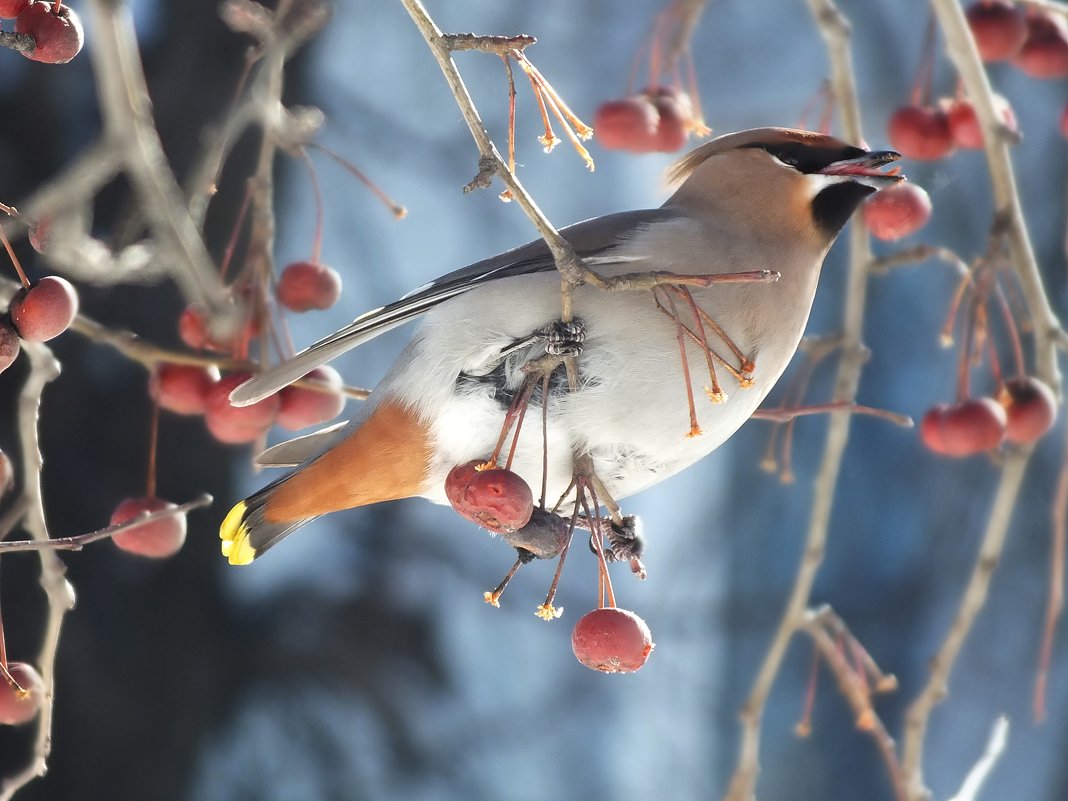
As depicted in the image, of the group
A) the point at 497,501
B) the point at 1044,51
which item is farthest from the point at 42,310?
the point at 1044,51

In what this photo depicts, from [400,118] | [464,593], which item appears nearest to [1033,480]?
[464,593]

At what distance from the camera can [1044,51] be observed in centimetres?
358

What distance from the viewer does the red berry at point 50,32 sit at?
2.30 meters

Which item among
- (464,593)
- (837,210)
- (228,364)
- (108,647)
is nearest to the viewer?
(228,364)

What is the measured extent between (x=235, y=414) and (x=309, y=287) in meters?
0.36

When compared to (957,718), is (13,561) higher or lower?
lower

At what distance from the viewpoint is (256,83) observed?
2873 millimetres

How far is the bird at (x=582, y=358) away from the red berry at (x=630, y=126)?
1.11 feet

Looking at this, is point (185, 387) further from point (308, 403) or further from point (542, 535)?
point (542, 535)

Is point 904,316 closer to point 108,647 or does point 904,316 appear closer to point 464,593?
point 464,593

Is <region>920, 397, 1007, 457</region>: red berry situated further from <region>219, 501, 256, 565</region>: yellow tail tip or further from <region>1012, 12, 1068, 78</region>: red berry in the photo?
<region>219, 501, 256, 565</region>: yellow tail tip

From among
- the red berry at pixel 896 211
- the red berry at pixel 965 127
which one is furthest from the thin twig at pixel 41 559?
the red berry at pixel 965 127

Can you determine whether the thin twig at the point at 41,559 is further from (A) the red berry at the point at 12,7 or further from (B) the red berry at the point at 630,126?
(B) the red berry at the point at 630,126

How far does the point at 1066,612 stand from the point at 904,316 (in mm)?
1594
